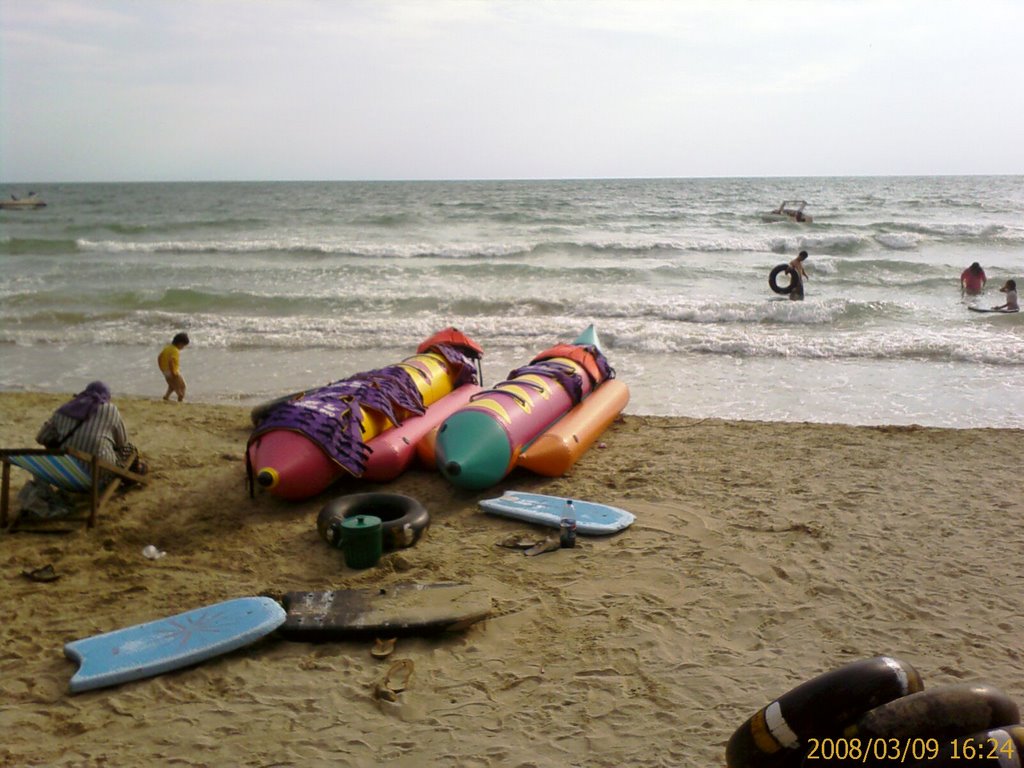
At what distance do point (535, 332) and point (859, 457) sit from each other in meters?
7.00

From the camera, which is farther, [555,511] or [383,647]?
[555,511]

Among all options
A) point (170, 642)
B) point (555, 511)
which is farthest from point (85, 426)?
point (555, 511)

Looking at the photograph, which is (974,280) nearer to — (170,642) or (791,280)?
(791,280)

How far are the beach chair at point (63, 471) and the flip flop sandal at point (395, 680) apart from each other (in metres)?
2.93

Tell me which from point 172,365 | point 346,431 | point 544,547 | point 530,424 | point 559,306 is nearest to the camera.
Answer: point 544,547

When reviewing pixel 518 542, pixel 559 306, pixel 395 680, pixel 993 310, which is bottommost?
pixel 395 680

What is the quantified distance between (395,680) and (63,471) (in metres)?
3.29

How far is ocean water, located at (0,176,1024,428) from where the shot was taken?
34.4ft

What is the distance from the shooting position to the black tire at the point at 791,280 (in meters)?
16.4

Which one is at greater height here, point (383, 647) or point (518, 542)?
point (518, 542)

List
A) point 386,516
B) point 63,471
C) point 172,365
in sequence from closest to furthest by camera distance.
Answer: point 63,471
point 386,516
point 172,365

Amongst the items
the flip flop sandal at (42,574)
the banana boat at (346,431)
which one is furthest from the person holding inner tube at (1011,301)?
the flip flop sandal at (42,574)

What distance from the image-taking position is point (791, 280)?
1655 centimetres

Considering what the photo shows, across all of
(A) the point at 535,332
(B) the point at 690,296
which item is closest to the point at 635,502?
(A) the point at 535,332
